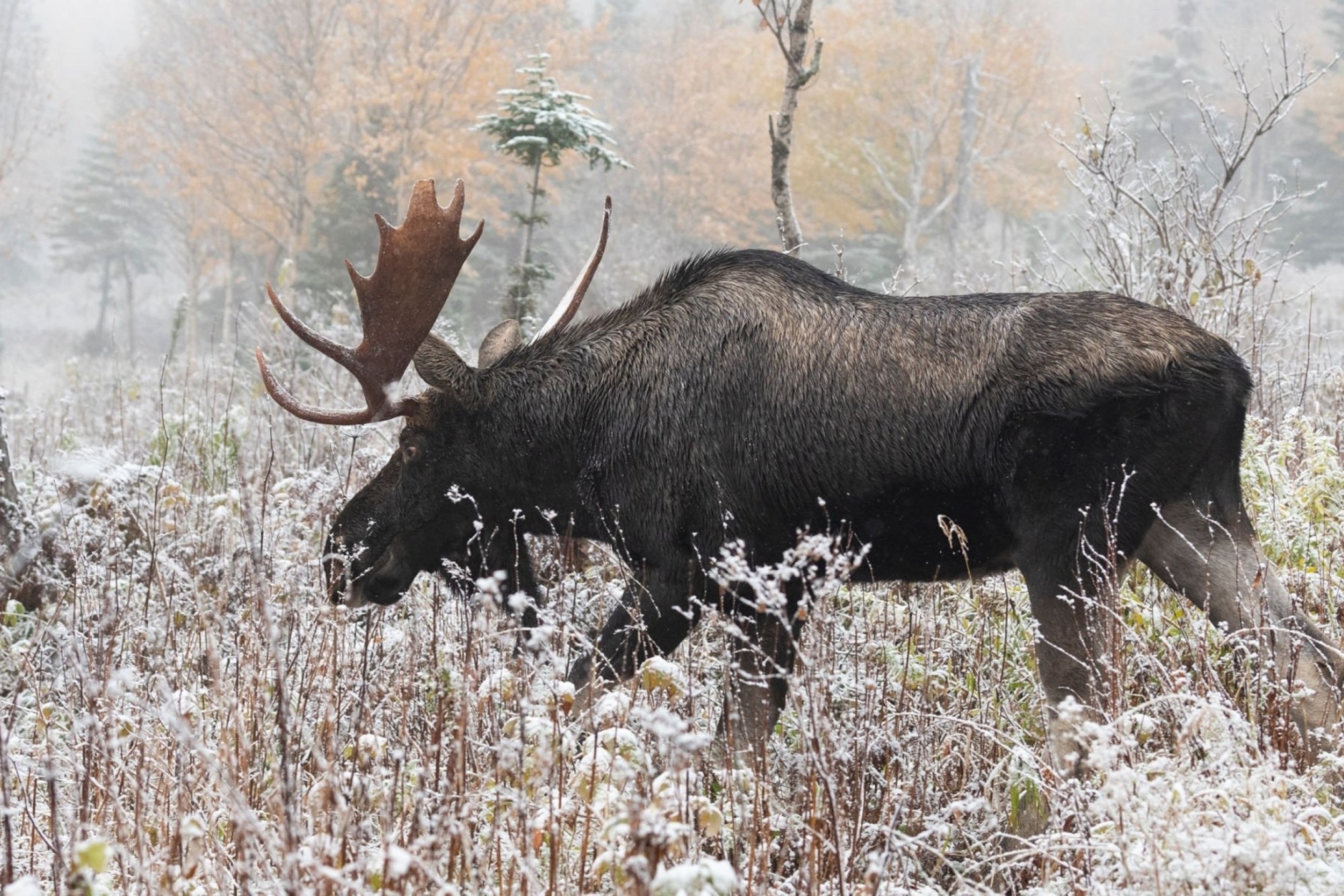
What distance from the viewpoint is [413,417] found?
12.9 ft

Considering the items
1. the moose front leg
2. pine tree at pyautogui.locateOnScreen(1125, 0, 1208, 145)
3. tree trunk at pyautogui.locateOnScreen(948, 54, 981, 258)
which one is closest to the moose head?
the moose front leg

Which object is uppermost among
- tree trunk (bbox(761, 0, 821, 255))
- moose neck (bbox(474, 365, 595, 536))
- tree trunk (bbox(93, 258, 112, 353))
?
tree trunk (bbox(761, 0, 821, 255))

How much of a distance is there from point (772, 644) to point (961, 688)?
653 millimetres

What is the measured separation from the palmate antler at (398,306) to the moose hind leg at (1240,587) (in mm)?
2121

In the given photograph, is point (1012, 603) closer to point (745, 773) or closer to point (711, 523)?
point (711, 523)

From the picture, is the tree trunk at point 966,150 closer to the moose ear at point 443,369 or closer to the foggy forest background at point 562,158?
the foggy forest background at point 562,158

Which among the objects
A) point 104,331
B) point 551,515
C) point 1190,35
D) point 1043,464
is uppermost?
point 1190,35

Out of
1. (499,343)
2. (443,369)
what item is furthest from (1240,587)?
(499,343)

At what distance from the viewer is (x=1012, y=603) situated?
4.26 meters

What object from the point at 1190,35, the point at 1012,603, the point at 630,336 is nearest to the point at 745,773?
the point at 630,336

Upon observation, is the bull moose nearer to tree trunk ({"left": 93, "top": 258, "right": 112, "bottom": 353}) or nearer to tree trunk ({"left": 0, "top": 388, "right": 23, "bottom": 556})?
tree trunk ({"left": 0, "top": 388, "right": 23, "bottom": 556})

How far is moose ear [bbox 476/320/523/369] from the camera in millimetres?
4352

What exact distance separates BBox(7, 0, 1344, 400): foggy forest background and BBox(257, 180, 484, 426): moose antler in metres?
7.99

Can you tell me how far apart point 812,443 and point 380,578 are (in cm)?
162
